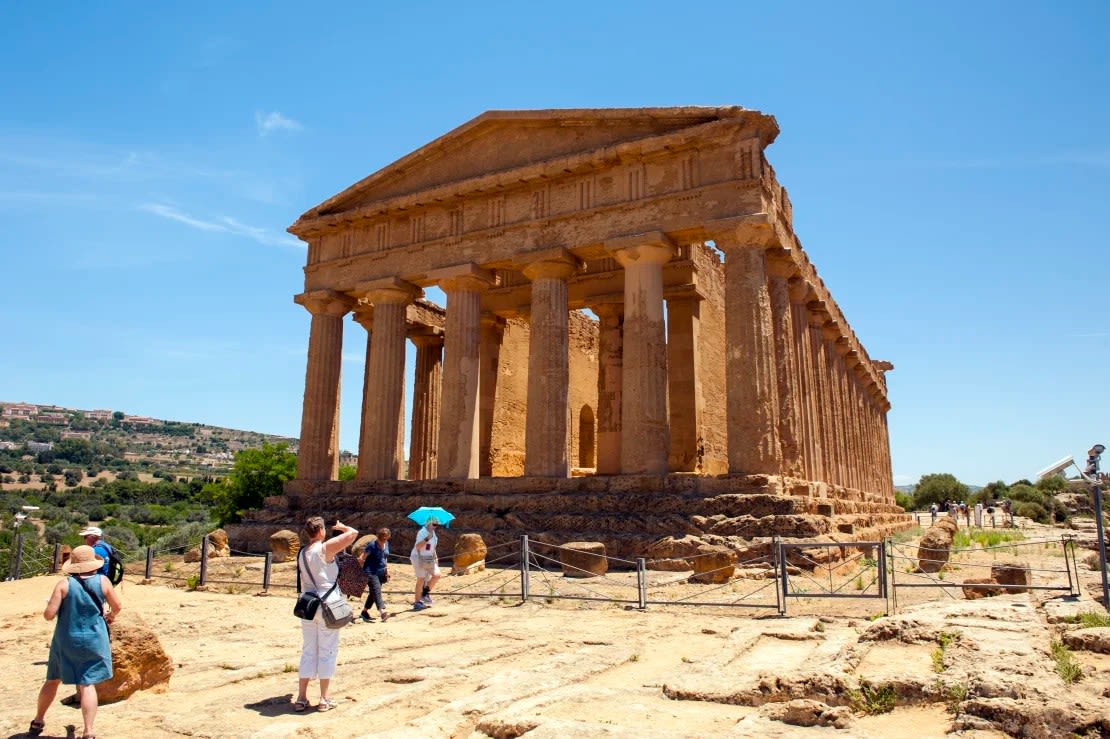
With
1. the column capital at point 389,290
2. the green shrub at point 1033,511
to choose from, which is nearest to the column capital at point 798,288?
the column capital at point 389,290

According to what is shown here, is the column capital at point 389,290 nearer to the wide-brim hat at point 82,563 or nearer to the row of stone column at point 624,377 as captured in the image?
the row of stone column at point 624,377

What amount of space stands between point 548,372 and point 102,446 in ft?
443

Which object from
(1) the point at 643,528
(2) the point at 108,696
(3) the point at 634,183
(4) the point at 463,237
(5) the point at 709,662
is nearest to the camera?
(2) the point at 108,696

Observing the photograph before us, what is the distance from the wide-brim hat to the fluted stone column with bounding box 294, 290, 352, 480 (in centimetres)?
1771

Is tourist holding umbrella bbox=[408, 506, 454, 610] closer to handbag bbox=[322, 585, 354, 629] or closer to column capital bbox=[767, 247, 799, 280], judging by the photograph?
handbag bbox=[322, 585, 354, 629]

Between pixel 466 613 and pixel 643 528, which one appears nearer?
pixel 466 613

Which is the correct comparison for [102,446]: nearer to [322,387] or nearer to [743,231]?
[322,387]

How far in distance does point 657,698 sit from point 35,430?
175 meters

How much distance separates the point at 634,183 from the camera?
1906 centimetres

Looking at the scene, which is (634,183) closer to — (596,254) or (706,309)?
(596,254)

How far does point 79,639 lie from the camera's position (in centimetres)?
551

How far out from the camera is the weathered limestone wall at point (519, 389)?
2694cm

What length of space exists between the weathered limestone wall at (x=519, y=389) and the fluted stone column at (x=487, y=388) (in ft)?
0.55

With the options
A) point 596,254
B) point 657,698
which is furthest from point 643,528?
point 657,698
